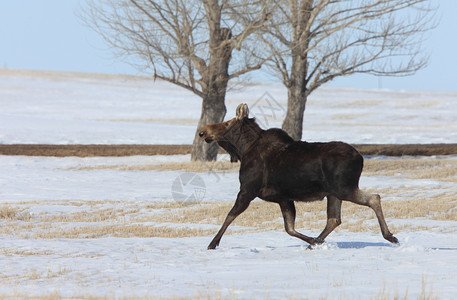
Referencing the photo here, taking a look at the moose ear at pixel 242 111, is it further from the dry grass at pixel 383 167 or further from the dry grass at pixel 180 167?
the dry grass at pixel 180 167

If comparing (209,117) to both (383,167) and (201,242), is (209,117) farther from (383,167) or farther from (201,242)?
(201,242)

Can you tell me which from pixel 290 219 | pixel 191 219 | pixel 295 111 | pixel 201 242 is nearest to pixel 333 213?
pixel 290 219

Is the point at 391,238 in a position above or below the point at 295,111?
below

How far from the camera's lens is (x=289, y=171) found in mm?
7988

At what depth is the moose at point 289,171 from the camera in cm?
776

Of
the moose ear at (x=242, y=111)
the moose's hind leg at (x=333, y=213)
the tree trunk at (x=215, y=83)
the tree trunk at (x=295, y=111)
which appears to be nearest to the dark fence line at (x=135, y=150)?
the tree trunk at (x=295, y=111)

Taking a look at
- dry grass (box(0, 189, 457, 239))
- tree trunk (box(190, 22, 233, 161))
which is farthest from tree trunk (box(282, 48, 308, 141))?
dry grass (box(0, 189, 457, 239))

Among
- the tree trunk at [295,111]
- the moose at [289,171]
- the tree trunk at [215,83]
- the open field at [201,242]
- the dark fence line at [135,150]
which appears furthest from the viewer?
the dark fence line at [135,150]

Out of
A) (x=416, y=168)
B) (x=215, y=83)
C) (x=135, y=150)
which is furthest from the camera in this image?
(x=135, y=150)

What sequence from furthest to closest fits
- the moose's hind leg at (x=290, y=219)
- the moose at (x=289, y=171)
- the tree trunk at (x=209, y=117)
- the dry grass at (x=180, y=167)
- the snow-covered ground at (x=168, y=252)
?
the tree trunk at (x=209, y=117), the dry grass at (x=180, y=167), the moose's hind leg at (x=290, y=219), the moose at (x=289, y=171), the snow-covered ground at (x=168, y=252)

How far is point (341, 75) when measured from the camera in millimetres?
25672

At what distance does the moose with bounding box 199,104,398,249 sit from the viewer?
25.5ft

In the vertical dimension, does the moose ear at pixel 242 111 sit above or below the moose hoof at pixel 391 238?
above

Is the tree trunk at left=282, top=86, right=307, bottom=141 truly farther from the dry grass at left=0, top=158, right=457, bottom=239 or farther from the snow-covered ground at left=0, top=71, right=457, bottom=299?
the dry grass at left=0, top=158, right=457, bottom=239
